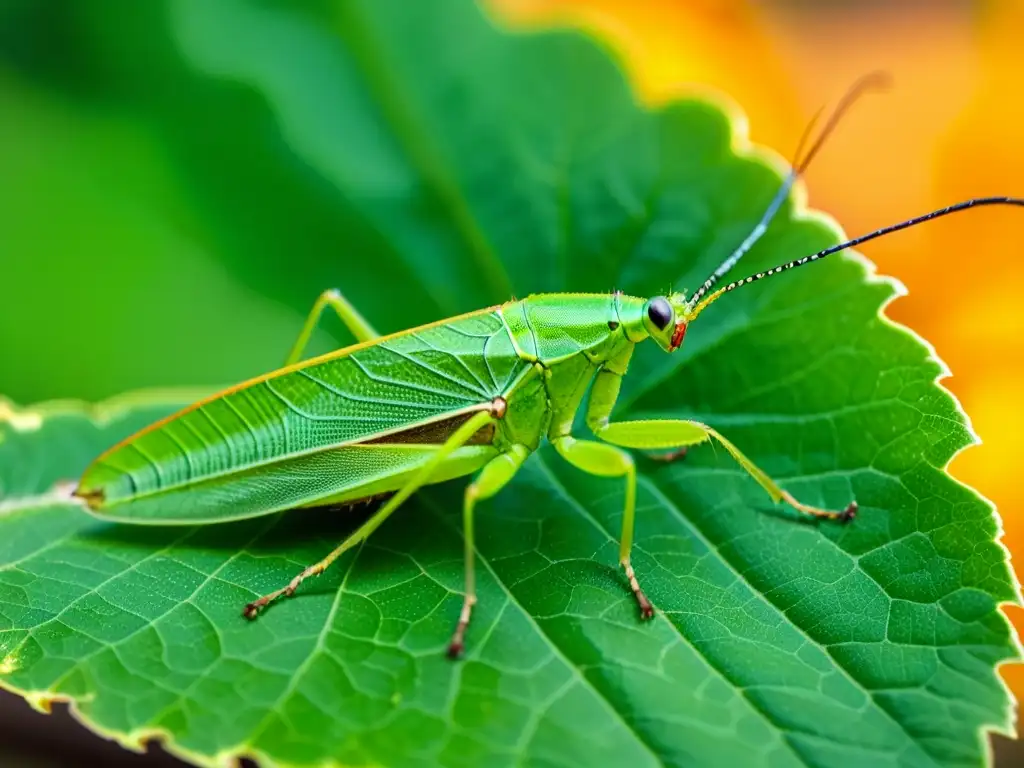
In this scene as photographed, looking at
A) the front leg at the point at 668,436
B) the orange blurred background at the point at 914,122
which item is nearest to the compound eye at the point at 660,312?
the front leg at the point at 668,436

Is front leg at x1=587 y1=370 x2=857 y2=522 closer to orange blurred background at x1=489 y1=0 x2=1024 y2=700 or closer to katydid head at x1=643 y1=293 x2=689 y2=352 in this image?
katydid head at x1=643 y1=293 x2=689 y2=352

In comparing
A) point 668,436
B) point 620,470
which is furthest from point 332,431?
point 668,436

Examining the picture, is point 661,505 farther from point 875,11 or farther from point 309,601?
point 875,11

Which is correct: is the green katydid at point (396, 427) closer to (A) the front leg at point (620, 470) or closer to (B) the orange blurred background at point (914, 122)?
(A) the front leg at point (620, 470)

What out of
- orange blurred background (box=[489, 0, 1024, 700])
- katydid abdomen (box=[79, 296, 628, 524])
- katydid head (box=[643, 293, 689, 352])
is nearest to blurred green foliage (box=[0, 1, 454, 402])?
katydid abdomen (box=[79, 296, 628, 524])

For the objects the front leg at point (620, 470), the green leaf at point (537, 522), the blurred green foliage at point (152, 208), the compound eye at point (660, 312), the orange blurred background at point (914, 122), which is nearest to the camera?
the green leaf at point (537, 522)

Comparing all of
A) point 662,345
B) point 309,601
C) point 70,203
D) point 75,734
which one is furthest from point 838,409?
point 70,203
